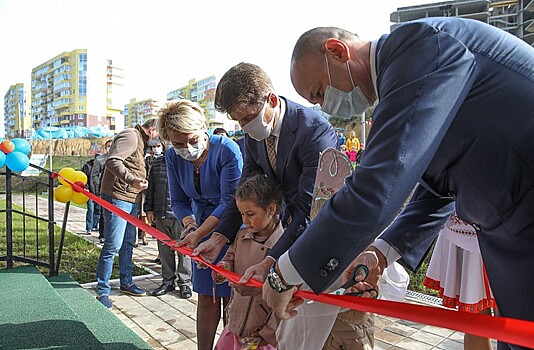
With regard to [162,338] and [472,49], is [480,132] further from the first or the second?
[162,338]

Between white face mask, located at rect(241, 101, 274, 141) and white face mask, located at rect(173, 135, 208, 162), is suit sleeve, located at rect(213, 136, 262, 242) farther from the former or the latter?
white face mask, located at rect(173, 135, 208, 162)

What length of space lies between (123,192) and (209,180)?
2.34m

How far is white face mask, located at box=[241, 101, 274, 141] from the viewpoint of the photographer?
2.25 meters

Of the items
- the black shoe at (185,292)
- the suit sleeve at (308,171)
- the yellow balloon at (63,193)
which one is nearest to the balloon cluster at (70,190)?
the yellow balloon at (63,193)

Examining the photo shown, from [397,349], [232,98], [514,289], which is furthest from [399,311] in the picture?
[397,349]

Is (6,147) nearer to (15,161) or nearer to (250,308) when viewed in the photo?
(15,161)

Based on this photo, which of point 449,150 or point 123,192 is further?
point 123,192

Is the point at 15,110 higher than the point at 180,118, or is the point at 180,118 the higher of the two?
the point at 15,110

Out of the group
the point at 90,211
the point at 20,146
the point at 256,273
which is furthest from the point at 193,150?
the point at 90,211

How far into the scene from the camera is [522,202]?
1.16m

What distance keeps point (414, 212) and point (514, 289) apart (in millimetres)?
501

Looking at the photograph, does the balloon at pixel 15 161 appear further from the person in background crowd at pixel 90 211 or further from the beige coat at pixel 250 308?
the person in background crowd at pixel 90 211

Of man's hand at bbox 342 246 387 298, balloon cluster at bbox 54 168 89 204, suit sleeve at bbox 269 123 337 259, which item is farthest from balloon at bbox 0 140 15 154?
man's hand at bbox 342 246 387 298

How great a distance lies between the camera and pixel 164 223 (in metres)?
5.70
